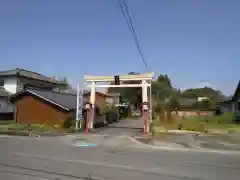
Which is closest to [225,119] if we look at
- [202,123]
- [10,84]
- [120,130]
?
[202,123]

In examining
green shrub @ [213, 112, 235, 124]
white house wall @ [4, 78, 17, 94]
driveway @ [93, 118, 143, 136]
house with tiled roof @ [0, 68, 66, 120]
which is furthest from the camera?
white house wall @ [4, 78, 17, 94]

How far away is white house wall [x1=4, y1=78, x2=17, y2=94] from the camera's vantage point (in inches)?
1650

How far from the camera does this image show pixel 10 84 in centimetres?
4219

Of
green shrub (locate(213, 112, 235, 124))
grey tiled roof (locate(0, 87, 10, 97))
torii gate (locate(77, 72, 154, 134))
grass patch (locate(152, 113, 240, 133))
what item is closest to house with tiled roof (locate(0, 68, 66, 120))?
grey tiled roof (locate(0, 87, 10, 97))

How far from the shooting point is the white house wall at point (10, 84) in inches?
1650

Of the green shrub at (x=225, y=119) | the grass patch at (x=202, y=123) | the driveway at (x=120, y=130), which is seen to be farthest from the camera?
the green shrub at (x=225, y=119)

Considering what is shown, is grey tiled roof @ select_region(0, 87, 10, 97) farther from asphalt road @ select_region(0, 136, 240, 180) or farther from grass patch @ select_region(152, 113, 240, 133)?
asphalt road @ select_region(0, 136, 240, 180)

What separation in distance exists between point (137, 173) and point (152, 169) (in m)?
0.90

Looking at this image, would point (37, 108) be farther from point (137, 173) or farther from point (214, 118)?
point (137, 173)

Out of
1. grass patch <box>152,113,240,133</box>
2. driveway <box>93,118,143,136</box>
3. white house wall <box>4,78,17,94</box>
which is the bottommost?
driveway <box>93,118,143,136</box>

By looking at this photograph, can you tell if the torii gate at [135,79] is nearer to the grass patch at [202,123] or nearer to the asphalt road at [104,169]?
the grass patch at [202,123]

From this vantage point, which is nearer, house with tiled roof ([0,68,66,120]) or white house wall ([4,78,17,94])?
house with tiled roof ([0,68,66,120])

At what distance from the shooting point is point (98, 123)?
120 feet

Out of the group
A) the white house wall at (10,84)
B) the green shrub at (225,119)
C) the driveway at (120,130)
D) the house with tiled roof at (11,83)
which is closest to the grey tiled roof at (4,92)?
the house with tiled roof at (11,83)
